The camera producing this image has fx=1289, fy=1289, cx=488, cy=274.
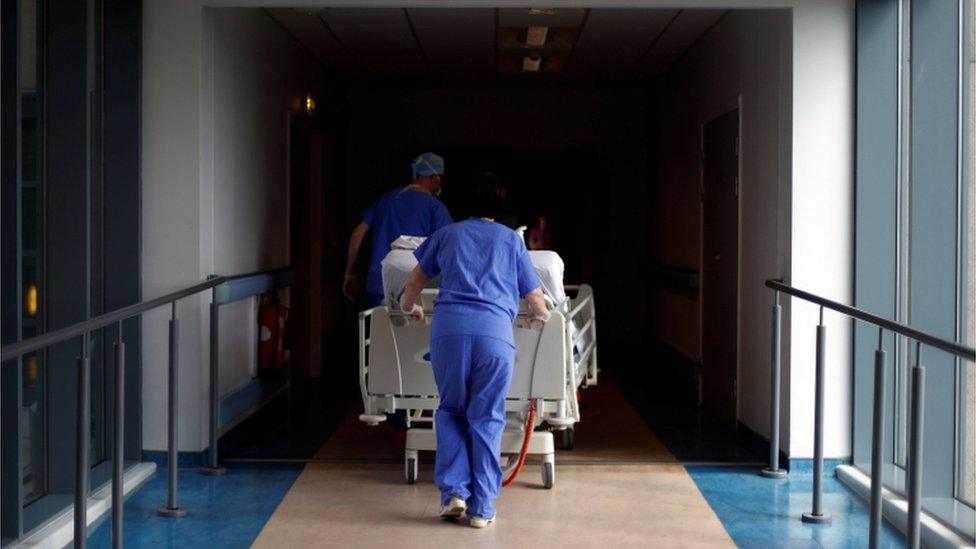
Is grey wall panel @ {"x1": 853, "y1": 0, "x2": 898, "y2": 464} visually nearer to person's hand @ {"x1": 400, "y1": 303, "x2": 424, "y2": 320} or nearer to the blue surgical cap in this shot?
person's hand @ {"x1": 400, "y1": 303, "x2": 424, "y2": 320}

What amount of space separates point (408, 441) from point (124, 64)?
2126 millimetres

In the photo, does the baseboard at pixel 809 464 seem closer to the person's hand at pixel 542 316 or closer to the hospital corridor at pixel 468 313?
the hospital corridor at pixel 468 313

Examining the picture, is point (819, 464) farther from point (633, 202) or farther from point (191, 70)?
point (633, 202)

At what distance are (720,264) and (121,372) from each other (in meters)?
4.55

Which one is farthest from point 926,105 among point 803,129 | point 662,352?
point 662,352

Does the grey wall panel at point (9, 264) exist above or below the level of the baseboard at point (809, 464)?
above

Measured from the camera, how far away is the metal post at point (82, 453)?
3691 millimetres

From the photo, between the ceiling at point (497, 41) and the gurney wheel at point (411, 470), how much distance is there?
2959 millimetres

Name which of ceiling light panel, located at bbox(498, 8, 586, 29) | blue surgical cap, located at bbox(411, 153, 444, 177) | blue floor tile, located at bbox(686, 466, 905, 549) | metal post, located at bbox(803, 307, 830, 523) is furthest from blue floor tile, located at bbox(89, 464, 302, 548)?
ceiling light panel, located at bbox(498, 8, 586, 29)

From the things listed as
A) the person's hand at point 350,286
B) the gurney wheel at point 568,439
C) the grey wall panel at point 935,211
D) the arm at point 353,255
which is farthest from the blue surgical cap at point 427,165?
the grey wall panel at point 935,211

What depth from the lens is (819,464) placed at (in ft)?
16.4

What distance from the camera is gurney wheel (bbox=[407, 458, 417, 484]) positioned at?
5.76 metres

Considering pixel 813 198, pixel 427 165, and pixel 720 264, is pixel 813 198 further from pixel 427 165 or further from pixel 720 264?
pixel 427 165

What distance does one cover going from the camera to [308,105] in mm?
9031
